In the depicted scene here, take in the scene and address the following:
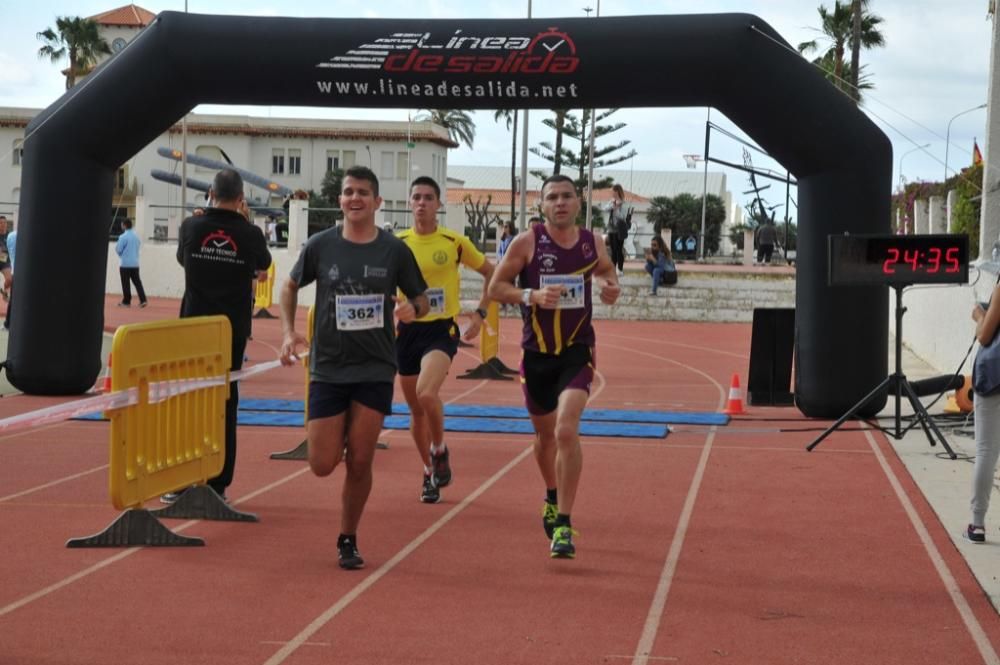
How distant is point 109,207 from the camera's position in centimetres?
1534

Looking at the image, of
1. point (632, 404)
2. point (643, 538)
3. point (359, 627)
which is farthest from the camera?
point (632, 404)

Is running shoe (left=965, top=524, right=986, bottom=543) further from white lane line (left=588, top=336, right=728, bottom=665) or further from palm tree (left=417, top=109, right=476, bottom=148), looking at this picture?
palm tree (left=417, top=109, right=476, bottom=148)

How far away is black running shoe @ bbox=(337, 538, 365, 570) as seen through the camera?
723 cm

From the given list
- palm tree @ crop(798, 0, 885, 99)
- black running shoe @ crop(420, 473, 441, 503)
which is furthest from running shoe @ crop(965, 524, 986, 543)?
palm tree @ crop(798, 0, 885, 99)

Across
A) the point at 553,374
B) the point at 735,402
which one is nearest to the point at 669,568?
the point at 553,374

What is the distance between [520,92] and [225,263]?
5.56 meters

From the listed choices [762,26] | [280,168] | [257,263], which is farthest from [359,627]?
[280,168]

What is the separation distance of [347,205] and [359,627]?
2.29 metres

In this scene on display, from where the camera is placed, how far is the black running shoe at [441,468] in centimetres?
973

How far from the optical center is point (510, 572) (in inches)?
286

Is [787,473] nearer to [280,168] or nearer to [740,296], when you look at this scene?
[740,296]

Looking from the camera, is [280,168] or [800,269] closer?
[800,269]

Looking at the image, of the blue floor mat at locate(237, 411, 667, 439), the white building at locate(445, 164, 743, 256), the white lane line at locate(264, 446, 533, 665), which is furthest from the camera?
the white building at locate(445, 164, 743, 256)

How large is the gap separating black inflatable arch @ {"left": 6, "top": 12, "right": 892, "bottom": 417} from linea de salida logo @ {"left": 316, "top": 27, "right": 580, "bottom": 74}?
1 centimetres
